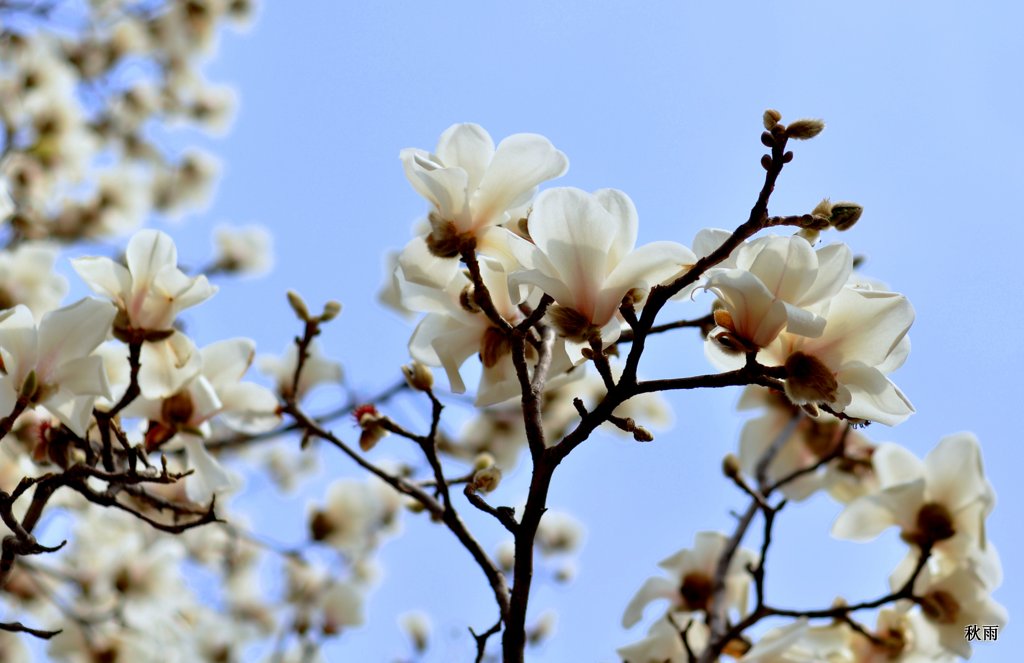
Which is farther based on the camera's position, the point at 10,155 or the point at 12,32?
the point at 12,32

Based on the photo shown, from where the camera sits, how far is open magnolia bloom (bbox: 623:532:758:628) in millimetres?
1428

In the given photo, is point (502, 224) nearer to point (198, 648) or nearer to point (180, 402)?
point (180, 402)

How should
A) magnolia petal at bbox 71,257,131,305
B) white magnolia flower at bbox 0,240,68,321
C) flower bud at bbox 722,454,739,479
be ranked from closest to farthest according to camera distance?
magnolia petal at bbox 71,257,131,305, flower bud at bbox 722,454,739,479, white magnolia flower at bbox 0,240,68,321

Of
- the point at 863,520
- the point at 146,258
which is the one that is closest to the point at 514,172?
the point at 146,258

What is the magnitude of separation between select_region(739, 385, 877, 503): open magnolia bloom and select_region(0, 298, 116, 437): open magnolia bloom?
3.72 feet

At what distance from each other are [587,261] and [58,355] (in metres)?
0.57

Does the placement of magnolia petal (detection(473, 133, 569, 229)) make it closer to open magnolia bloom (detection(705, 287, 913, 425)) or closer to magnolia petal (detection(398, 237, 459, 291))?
magnolia petal (detection(398, 237, 459, 291))

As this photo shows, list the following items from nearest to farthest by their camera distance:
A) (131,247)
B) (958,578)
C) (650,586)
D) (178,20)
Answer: (131,247) → (958,578) → (650,586) → (178,20)

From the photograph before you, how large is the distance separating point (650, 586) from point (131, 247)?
34.4 inches

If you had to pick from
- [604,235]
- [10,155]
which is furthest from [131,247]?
[10,155]

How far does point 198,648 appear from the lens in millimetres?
2646


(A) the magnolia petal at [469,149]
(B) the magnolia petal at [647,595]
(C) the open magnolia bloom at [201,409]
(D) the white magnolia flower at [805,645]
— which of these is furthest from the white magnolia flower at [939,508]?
(C) the open magnolia bloom at [201,409]

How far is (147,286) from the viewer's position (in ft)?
3.57

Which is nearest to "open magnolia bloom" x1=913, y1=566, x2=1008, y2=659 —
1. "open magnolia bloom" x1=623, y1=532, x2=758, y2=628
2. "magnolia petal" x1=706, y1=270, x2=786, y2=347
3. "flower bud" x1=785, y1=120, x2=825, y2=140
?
"open magnolia bloom" x1=623, y1=532, x2=758, y2=628
